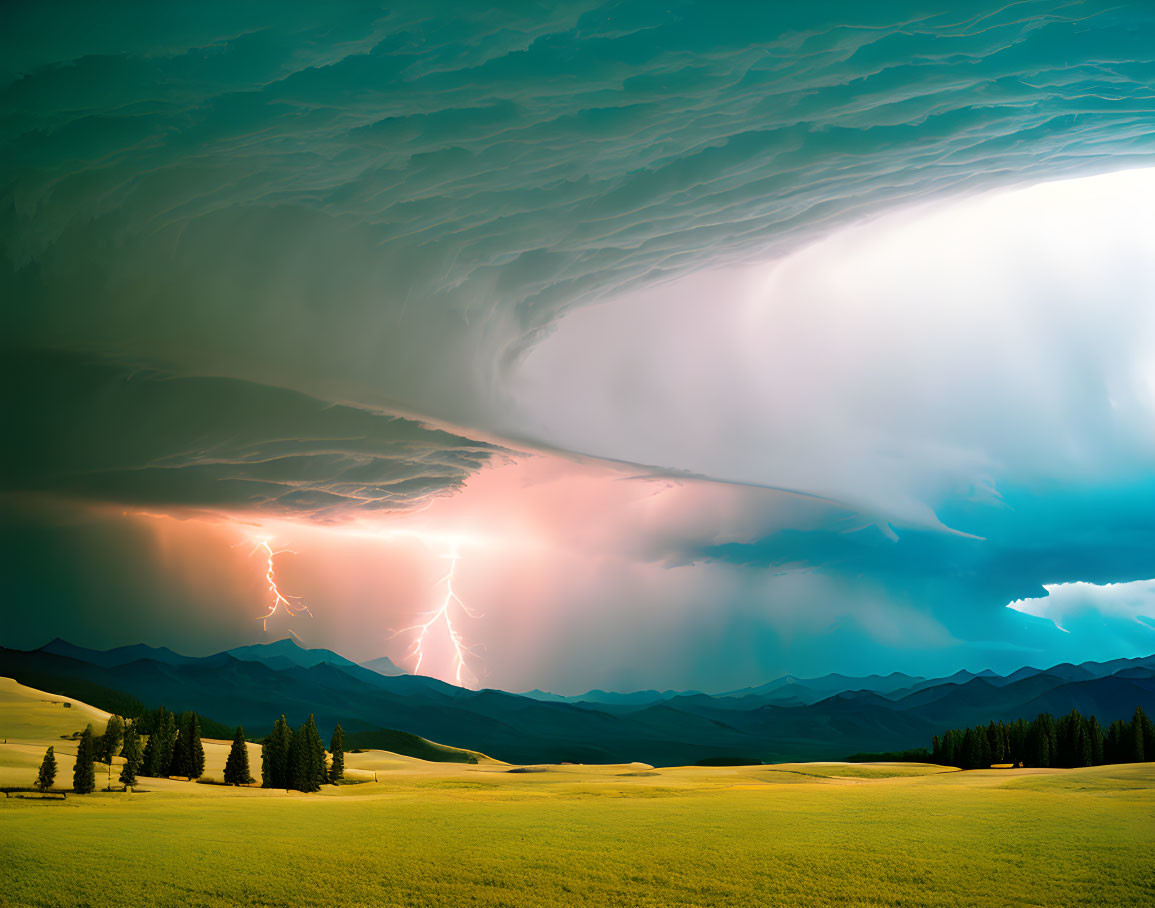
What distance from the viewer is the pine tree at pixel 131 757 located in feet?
225

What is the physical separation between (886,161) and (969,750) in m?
87.2

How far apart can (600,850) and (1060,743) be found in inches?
3285

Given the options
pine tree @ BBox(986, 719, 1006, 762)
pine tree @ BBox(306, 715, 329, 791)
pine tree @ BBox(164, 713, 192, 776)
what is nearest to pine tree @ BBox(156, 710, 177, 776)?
pine tree @ BBox(164, 713, 192, 776)

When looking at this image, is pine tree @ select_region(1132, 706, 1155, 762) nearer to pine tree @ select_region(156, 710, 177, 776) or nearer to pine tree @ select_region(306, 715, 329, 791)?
pine tree @ select_region(306, 715, 329, 791)

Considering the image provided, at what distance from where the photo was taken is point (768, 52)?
42.7m

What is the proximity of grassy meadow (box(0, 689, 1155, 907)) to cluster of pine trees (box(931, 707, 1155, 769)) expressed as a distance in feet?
117

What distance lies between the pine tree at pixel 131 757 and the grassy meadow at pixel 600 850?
7.98 metres

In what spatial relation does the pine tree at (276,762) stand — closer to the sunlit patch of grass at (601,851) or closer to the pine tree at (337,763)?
the pine tree at (337,763)

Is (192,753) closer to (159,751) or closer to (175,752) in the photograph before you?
(175,752)

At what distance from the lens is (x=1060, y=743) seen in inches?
3686

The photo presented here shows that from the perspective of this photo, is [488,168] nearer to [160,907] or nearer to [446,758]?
[160,907]

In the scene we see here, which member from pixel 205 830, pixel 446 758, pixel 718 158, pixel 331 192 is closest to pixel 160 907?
pixel 205 830

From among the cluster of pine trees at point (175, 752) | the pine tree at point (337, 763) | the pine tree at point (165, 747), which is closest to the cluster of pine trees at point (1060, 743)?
the pine tree at point (337, 763)

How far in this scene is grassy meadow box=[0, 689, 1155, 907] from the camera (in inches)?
1203
